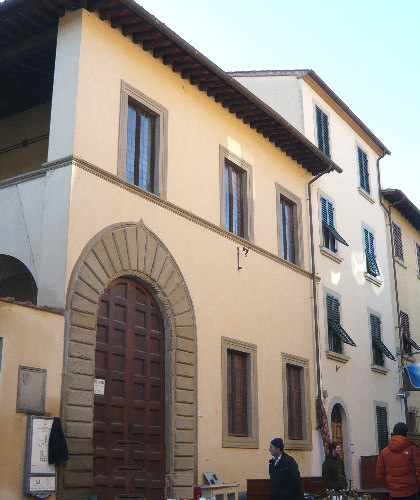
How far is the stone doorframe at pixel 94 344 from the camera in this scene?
972 cm

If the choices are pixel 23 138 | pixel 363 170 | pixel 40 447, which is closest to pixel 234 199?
pixel 23 138

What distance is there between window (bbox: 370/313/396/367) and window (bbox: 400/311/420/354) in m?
2.15

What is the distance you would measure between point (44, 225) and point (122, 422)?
3217 mm

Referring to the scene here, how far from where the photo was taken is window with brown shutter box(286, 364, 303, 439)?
600 inches

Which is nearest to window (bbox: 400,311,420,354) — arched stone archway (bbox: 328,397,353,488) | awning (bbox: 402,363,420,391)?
arched stone archway (bbox: 328,397,353,488)

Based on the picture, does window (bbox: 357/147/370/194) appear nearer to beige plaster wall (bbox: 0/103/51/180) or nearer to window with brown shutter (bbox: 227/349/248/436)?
window with brown shutter (bbox: 227/349/248/436)

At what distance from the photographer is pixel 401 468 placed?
852 cm

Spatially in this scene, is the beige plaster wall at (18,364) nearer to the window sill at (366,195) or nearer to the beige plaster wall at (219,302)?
the beige plaster wall at (219,302)

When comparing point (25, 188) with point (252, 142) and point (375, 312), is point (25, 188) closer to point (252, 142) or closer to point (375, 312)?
point (252, 142)

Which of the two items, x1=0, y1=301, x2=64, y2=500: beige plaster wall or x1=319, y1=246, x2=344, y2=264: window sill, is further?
x1=319, y1=246, x2=344, y2=264: window sill

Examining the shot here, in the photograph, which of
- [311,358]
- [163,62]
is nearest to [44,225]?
[163,62]

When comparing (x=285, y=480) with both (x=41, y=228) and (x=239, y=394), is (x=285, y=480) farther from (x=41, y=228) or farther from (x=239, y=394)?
(x=41, y=228)

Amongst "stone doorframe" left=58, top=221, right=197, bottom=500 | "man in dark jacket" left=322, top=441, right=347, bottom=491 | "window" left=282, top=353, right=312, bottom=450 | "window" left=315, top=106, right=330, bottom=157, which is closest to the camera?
"stone doorframe" left=58, top=221, right=197, bottom=500

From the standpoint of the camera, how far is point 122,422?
35.7 ft
